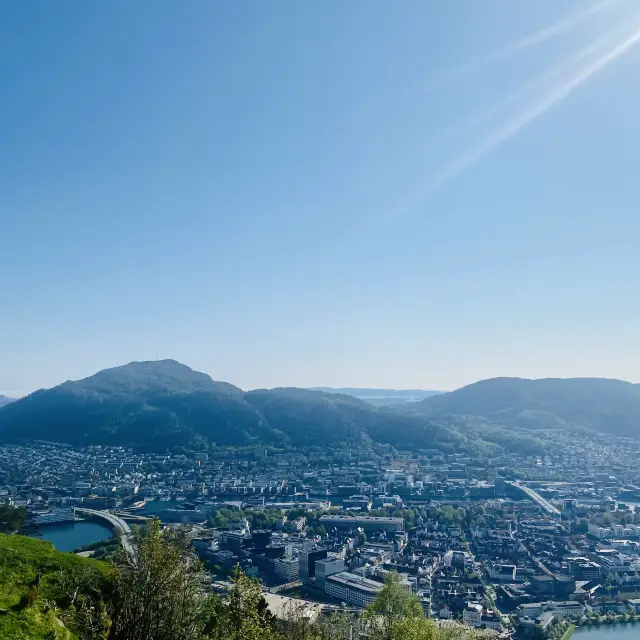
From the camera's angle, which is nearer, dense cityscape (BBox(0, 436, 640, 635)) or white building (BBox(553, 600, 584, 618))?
white building (BBox(553, 600, 584, 618))

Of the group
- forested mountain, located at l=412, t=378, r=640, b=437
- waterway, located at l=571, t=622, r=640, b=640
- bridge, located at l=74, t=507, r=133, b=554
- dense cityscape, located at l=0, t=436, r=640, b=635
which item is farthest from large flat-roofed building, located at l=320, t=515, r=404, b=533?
forested mountain, located at l=412, t=378, r=640, b=437

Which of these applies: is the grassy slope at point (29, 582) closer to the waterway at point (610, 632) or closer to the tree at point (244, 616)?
the tree at point (244, 616)

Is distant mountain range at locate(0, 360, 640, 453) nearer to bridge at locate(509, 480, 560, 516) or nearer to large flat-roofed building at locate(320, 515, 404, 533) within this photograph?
bridge at locate(509, 480, 560, 516)

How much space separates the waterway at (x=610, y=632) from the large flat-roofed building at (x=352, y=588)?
5.92 meters

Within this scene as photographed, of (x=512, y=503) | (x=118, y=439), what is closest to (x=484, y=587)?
(x=512, y=503)

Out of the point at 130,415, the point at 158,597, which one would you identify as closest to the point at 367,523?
the point at 158,597

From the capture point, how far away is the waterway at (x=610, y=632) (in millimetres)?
16609

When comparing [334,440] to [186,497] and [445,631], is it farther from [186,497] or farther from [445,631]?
[445,631]

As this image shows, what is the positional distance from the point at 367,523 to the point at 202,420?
136ft

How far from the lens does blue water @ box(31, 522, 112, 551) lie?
24234 millimetres

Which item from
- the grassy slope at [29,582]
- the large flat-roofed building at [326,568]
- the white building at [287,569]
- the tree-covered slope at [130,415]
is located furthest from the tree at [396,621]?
the tree-covered slope at [130,415]

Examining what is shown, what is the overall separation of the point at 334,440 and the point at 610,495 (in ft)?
94.3

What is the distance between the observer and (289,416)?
68812mm

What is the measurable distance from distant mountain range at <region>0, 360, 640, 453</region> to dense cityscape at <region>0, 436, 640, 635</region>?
189 inches
